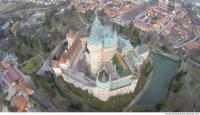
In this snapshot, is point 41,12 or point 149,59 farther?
point 41,12

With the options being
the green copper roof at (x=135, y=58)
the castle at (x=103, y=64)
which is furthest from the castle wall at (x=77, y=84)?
the green copper roof at (x=135, y=58)

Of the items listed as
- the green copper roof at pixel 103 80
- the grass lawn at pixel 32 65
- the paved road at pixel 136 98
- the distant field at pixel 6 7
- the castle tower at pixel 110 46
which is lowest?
the paved road at pixel 136 98

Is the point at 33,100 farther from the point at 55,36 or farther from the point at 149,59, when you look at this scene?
the point at 149,59

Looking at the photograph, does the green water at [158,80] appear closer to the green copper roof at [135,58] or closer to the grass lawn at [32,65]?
the green copper roof at [135,58]

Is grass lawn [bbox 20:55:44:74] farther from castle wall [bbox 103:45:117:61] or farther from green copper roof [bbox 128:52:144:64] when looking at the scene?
green copper roof [bbox 128:52:144:64]

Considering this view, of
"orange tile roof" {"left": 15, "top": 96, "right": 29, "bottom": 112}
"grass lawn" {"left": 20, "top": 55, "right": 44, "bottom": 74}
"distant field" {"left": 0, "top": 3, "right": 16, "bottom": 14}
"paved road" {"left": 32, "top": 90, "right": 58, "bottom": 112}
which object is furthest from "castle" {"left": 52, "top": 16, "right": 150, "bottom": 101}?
"distant field" {"left": 0, "top": 3, "right": 16, "bottom": 14}

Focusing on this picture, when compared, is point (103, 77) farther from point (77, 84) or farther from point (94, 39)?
point (77, 84)

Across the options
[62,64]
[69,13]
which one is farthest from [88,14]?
[62,64]
